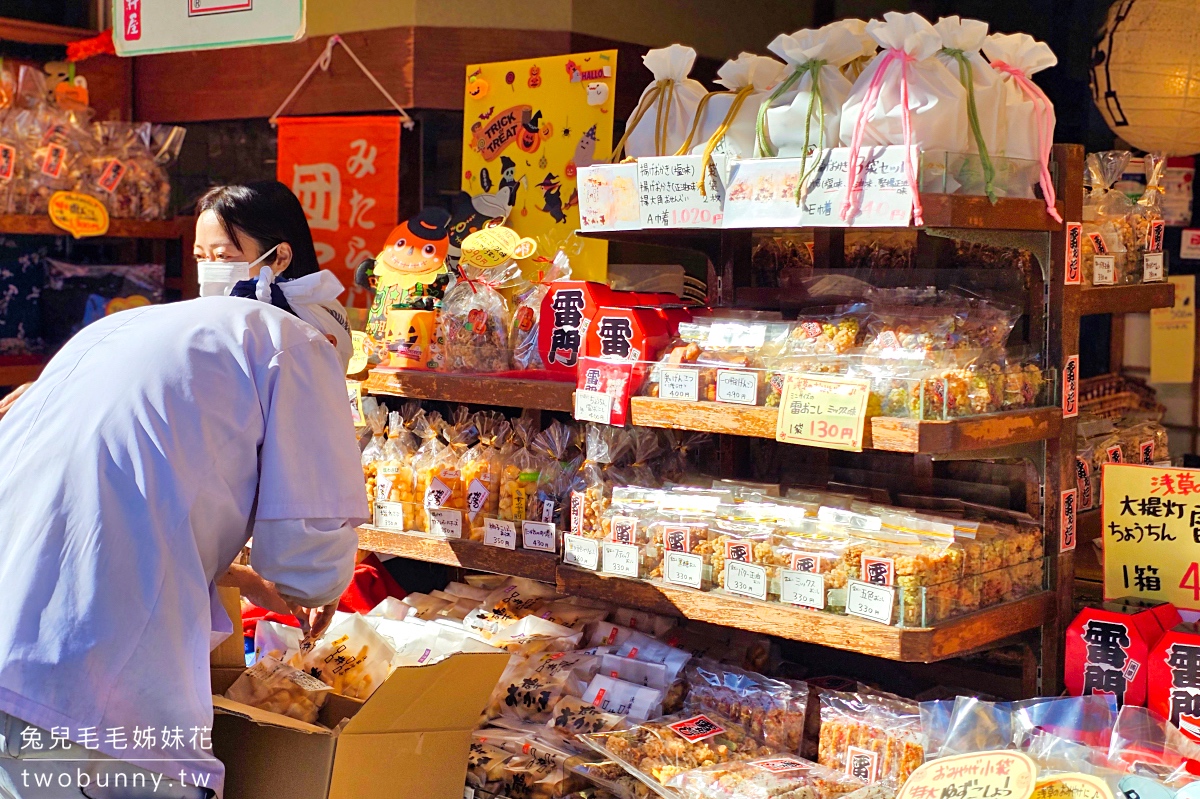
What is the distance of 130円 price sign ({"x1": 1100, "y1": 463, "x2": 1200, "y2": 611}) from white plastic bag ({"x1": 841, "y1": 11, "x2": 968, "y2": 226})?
73 centimetres

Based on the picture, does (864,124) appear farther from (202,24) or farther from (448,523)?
(202,24)

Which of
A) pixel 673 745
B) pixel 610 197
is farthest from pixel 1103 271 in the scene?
pixel 673 745

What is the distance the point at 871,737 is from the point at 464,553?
0.99 meters

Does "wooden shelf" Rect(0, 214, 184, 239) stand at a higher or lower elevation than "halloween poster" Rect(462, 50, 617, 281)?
lower

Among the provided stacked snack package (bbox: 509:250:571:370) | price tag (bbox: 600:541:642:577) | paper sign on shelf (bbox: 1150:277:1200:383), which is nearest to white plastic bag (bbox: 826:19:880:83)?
stacked snack package (bbox: 509:250:571:370)

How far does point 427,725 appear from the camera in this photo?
2.12m

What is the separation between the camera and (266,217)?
2.34 meters

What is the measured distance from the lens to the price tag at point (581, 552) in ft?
8.07

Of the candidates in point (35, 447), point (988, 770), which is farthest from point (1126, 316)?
point (35, 447)

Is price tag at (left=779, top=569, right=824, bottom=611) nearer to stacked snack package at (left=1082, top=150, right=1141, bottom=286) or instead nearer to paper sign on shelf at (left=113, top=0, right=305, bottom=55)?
stacked snack package at (left=1082, top=150, right=1141, bottom=286)

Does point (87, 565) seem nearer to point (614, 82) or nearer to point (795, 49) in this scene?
point (795, 49)

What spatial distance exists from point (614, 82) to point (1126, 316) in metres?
3.19

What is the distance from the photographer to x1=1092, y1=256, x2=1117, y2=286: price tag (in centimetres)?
233

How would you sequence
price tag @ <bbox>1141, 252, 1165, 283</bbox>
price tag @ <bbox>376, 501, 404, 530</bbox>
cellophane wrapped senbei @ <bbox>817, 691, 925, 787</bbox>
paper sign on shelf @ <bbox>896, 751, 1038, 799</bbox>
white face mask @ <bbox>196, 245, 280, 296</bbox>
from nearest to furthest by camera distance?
paper sign on shelf @ <bbox>896, 751, 1038, 799</bbox> < cellophane wrapped senbei @ <bbox>817, 691, 925, 787</bbox> < white face mask @ <bbox>196, 245, 280, 296</bbox> < price tag @ <bbox>1141, 252, 1165, 283</bbox> < price tag @ <bbox>376, 501, 404, 530</bbox>
